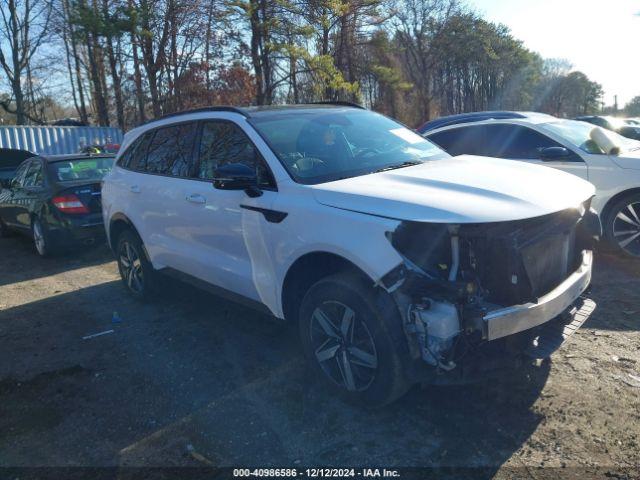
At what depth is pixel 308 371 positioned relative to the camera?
3.77 metres

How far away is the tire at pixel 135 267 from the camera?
211 inches

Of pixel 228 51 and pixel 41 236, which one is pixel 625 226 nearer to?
pixel 41 236

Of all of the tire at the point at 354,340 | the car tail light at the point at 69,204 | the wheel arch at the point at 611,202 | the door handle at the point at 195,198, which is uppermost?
the door handle at the point at 195,198

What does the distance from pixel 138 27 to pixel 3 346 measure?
19640 mm

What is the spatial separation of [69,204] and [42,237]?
764 mm

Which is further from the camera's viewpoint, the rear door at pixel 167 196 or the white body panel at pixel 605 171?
the white body panel at pixel 605 171

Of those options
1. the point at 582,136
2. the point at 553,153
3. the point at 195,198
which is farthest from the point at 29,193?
the point at 582,136

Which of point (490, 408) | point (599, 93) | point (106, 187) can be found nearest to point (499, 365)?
point (490, 408)

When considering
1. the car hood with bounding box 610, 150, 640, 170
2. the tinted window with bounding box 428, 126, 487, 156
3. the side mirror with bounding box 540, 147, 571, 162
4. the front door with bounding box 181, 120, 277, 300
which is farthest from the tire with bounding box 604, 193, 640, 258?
the front door with bounding box 181, 120, 277, 300

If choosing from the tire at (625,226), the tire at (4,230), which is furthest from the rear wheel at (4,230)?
the tire at (625,226)

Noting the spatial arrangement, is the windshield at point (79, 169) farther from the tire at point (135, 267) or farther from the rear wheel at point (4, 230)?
the rear wheel at point (4, 230)

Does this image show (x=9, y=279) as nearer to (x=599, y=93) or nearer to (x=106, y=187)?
(x=106, y=187)

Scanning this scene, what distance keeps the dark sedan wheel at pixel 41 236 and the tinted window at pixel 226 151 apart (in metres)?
4.63

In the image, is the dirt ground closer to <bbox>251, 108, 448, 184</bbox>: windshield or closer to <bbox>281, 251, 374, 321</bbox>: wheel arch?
<bbox>281, 251, 374, 321</bbox>: wheel arch
